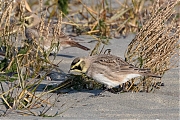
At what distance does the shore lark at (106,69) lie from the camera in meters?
5.57

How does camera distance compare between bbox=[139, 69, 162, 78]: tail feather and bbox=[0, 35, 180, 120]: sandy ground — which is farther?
bbox=[139, 69, 162, 78]: tail feather

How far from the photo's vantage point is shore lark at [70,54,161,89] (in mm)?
5574

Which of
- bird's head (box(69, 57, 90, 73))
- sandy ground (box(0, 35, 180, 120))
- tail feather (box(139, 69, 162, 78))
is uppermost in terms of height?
bird's head (box(69, 57, 90, 73))

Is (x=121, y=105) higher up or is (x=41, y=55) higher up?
(x=41, y=55)

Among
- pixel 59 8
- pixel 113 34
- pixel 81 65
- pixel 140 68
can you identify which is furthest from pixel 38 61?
pixel 59 8

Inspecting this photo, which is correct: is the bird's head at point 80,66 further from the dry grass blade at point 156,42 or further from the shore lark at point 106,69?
the dry grass blade at point 156,42

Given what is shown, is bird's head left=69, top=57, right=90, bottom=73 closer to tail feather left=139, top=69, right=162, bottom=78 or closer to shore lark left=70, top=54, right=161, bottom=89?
shore lark left=70, top=54, right=161, bottom=89

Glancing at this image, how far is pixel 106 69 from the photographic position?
572cm

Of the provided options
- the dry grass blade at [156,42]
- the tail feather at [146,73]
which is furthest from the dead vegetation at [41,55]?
the tail feather at [146,73]

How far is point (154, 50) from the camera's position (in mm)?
5645

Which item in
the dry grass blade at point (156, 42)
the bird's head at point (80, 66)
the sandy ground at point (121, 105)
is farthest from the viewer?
the bird's head at point (80, 66)

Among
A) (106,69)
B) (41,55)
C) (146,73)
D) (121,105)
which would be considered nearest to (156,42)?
(146,73)

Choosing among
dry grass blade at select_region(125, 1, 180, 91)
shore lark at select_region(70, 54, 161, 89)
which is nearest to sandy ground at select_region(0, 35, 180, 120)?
shore lark at select_region(70, 54, 161, 89)

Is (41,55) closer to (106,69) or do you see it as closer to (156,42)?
(106,69)
